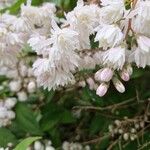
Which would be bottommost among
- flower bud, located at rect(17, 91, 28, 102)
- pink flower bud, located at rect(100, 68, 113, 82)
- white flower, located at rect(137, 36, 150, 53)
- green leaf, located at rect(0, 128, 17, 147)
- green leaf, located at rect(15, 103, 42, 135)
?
green leaf, located at rect(0, 128, 17, 147)

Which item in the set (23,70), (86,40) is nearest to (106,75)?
(86,40)

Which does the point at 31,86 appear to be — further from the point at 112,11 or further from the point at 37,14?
the point at 112,11

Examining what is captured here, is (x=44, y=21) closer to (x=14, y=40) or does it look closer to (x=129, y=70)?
(x=14, y=40)

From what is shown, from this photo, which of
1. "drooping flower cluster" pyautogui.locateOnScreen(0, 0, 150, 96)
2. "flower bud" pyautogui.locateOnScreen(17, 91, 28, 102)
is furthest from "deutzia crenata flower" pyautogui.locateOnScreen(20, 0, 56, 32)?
"flower bud" pyautogui.locateOnScreen(17, 91, 28, 102)

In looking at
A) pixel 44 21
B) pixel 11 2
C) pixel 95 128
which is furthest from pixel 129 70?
pixel 11 2

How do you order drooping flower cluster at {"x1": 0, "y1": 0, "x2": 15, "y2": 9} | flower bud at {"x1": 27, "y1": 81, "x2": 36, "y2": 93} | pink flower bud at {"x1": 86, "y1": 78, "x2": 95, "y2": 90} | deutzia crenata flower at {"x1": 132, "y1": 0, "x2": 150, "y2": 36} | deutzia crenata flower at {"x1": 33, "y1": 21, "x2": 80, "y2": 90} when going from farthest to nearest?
drooping flower cluster at {"x1": 0, "y1": 0, "x2": 15, "y2": 9} → flower bud at {"x1": 27, "y1": 81, "x2": 36, "y2": 93} → pink flower bud at {"x1": 86, "y1": 78, "x2": 95, "y2": 90} → deutzia crenata flower at {"x1": 33, "y1": 21, "x2": 80, "y2": 90} → deutzia crenata flower at {"x1": 132, "y1": 0, "x2": 150, "y2": 36}

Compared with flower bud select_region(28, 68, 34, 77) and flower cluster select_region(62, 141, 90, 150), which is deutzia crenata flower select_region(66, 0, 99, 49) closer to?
flower bud select_region(28, 68, 34, 77)

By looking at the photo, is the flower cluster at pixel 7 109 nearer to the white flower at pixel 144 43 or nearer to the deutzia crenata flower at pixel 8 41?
the deutzia crenata flower at pixel 8 41
